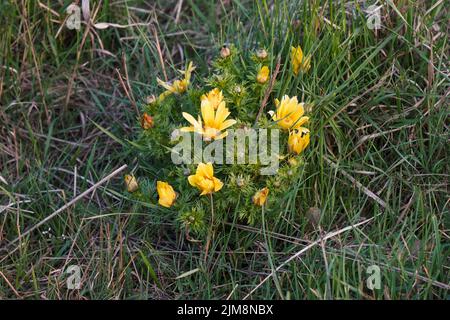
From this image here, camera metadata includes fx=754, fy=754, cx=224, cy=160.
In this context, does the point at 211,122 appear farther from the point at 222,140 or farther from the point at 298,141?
the point at 298,141

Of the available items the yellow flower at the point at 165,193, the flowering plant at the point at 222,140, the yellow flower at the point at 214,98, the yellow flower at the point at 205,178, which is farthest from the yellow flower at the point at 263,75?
the yellow flower at the point at 165,193

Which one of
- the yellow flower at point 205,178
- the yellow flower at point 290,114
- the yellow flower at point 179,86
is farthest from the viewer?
the yellow flower at point 179,86

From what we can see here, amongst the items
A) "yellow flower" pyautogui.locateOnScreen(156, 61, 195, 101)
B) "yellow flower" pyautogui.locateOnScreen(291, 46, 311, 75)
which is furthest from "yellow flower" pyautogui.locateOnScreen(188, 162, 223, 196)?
"yellow flower" pyautogui.locateOnScreen(291, 46, 311, 75)

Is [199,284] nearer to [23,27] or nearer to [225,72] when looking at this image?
[225,72]

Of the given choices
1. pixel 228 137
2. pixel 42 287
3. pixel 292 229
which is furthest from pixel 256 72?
pixel 42 287

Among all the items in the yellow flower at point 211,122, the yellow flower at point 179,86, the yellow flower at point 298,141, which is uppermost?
the yellow flower at point 179,86

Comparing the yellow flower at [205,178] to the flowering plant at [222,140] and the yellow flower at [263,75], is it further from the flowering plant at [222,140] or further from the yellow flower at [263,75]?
the yellow flower at [263,75]
